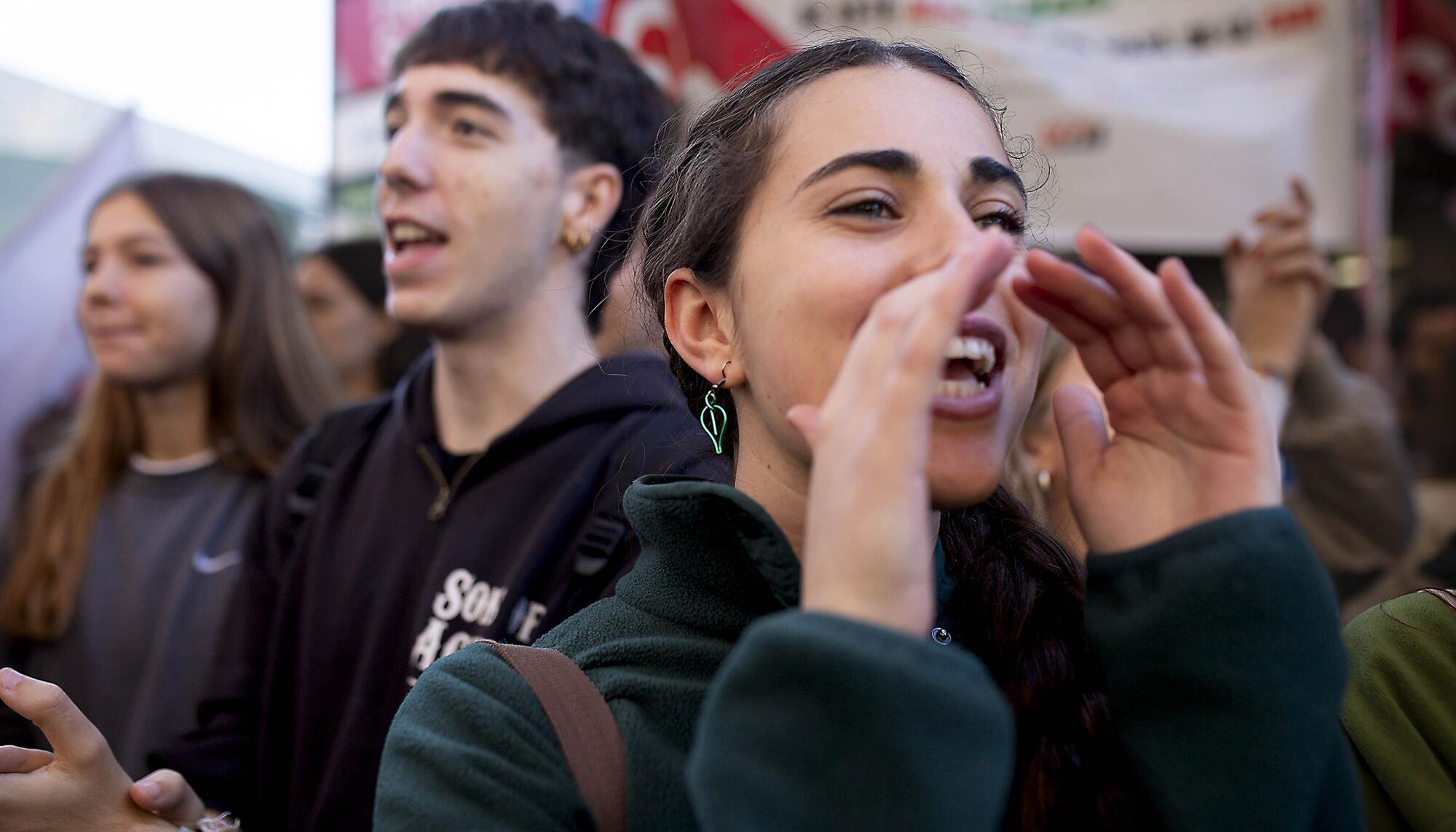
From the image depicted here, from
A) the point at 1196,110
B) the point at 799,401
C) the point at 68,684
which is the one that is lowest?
the point at 68,684

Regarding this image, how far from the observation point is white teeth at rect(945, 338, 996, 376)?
4.17 feet

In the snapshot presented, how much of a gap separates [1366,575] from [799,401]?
8.39 feet

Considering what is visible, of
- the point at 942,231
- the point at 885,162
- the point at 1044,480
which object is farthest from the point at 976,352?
the point at 1044,480

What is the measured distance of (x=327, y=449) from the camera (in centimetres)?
252

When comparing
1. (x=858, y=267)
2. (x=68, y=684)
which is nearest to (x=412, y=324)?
(x=68, y=684)

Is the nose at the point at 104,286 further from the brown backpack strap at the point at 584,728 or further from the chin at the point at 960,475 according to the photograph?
the chin at the point at 960,475

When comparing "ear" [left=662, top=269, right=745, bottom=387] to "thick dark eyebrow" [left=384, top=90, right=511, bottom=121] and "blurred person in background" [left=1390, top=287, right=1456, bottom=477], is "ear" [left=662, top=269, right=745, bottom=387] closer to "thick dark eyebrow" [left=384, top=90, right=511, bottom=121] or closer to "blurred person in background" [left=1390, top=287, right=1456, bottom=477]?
"thick dark eyebrow" [left=384, top=90, right=511, bottom=121]

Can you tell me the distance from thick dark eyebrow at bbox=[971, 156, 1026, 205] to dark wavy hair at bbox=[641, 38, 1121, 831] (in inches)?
6.9

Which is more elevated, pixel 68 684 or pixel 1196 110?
pixel 1196 110

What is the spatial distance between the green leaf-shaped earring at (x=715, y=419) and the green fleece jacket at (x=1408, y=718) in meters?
0.88

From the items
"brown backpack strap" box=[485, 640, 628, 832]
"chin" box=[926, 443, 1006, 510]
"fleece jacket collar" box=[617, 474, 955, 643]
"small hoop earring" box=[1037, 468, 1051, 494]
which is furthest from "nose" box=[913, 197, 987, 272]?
"small hoop earring" box=[1037, 468, 1051, 494]

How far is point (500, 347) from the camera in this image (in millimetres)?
2430

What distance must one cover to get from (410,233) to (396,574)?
2.40 feet

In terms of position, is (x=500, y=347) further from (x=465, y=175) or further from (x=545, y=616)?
(x=545, y=616)
